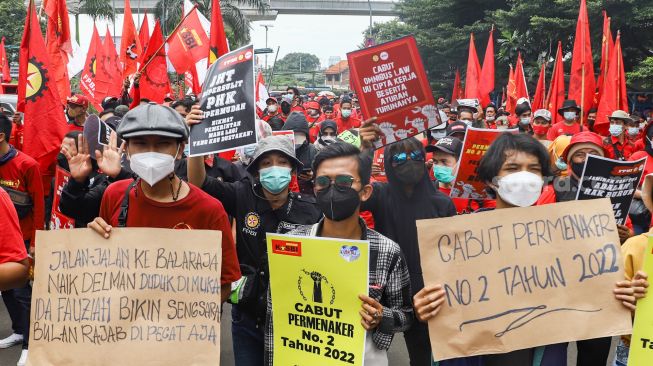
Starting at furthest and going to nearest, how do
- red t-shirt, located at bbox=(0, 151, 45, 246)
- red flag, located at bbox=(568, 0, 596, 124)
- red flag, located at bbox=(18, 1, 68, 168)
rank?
red flag, located at bbox=(568, 0, 596, 124), red flag, located at bbox=(18, 1, 68, 168), red t-shirt, located at bbox=(0, 151, 45, 246)

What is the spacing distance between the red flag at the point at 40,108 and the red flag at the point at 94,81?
5369 mm

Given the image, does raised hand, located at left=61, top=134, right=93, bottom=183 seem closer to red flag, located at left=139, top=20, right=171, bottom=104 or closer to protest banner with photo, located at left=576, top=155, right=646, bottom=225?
protest banner with photo, located at left=576, top=155, right=646, bottom=225

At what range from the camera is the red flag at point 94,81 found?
12.2 m

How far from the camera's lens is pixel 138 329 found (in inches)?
109

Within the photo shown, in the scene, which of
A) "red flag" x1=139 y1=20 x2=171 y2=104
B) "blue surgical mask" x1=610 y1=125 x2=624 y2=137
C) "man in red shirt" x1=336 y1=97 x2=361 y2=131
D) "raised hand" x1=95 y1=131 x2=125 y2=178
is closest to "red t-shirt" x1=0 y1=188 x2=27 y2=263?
"raised hand" x1=95 y1=131 x2=125 y2=178

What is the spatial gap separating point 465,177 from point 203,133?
179cm

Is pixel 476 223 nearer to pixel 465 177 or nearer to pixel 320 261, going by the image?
pixel 320 261

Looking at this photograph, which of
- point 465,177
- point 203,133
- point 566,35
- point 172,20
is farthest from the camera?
point 172,20

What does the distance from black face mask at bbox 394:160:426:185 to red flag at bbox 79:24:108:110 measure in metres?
8.86

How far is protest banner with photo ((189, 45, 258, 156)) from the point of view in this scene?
156 inches

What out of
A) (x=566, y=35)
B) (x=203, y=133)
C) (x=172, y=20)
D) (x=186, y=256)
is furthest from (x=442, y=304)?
(x=172, y=20)

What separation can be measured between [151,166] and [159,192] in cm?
17

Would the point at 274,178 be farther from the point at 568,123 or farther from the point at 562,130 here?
the point at 568,123

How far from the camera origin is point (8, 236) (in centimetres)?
269
